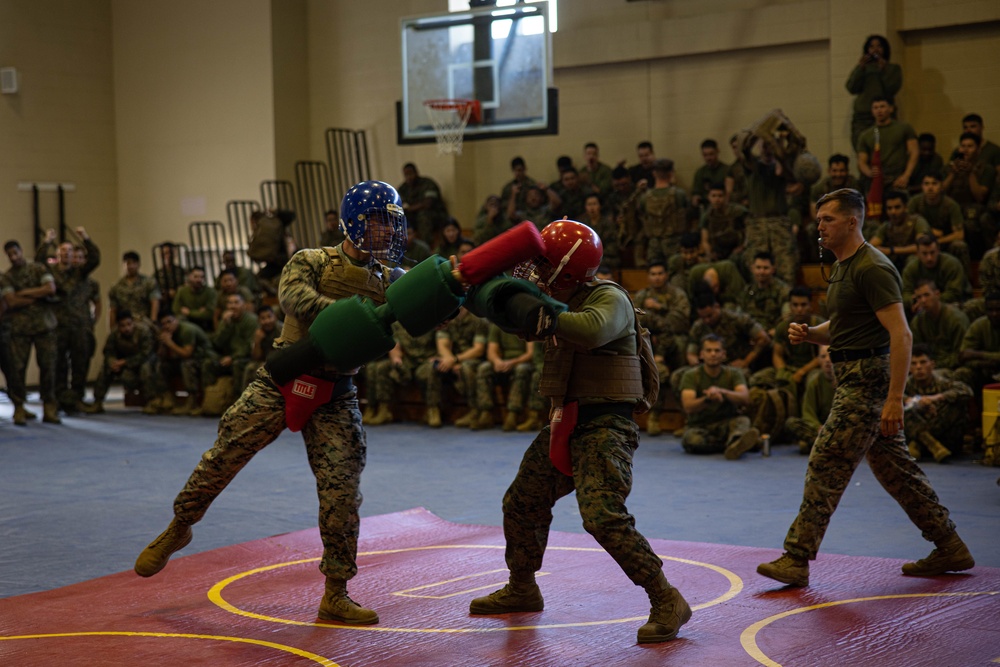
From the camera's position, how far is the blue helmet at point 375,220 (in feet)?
16.5

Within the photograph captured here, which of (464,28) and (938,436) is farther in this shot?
(464,28)

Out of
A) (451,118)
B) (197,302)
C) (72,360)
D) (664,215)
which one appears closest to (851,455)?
(664,215)

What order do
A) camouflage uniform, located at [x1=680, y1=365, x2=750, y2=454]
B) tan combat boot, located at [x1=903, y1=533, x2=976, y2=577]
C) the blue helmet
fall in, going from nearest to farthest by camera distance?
the blue helmet → tan combat boot, located at [x1=903, y1=533, x2=976, y2=577] → camouflage uniform, located at [x1=680, y1=365, x2=750, y2=454]

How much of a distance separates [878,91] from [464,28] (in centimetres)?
512

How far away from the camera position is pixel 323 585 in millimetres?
5488

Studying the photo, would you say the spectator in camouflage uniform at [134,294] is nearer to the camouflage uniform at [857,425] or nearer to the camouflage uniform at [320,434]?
the camouflage uniform at [320,434]

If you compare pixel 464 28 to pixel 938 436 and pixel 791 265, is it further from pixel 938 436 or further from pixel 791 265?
pixel 938 436

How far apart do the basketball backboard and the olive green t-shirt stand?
28.5 ft

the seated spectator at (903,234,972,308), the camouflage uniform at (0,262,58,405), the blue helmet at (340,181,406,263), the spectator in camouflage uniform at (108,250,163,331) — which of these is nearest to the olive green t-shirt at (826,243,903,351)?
the blue helmet at (340,181,406,263)

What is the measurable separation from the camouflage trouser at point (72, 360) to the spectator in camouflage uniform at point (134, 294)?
96 centimetres

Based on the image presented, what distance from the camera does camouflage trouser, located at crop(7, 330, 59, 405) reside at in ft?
44.6

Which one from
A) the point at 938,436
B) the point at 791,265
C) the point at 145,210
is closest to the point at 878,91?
the point at 791,265

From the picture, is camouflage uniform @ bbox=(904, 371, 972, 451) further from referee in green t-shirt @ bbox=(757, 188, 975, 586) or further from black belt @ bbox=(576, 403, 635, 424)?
black belt @ bbox=(576, 403, 635, 424)

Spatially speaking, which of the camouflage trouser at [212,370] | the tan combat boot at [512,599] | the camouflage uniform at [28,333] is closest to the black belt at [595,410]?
the tan combat boot at [512,599]
